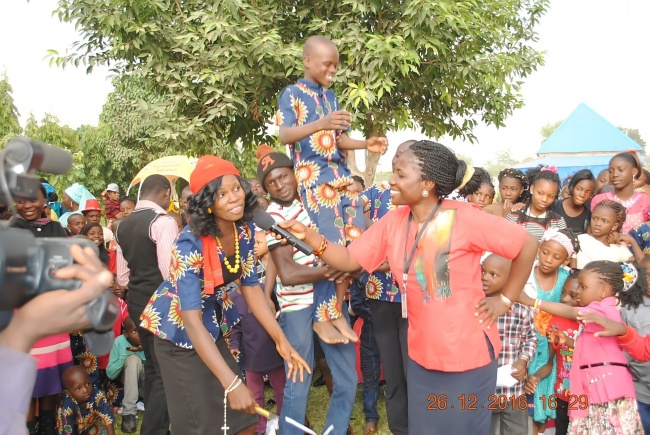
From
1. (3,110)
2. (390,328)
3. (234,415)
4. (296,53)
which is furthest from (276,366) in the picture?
(3,110)

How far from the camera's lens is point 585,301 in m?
4.15

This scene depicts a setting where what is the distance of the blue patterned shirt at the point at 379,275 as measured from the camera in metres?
4.16

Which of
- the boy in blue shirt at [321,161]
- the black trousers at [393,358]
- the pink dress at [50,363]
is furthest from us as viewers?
the pink dress at [50,363]

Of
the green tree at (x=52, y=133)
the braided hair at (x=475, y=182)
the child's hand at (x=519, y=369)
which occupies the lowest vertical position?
the child's hand at (x=519, y=369)

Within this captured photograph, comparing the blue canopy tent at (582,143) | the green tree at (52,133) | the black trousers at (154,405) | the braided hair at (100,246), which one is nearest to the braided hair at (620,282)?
the black trousers at (154,405)

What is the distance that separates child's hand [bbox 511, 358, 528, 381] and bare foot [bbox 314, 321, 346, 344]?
1.26m

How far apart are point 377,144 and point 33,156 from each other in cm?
261

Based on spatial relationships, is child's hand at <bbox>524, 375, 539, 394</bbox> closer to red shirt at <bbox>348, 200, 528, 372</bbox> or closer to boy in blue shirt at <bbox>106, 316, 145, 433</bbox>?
red shirt at <bbox>348, 200, 528, 372</bbox>

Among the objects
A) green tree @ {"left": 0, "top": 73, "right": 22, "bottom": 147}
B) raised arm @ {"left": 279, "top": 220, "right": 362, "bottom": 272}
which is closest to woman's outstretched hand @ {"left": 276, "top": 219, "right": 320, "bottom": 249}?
raised arm @ {"left": 279, "top": 220, "right": 362, "bottom": 272}

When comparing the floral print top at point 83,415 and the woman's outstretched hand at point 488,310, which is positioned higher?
the woman's outstretched hand at point 488,310

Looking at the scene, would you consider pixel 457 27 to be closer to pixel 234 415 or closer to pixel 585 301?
pixel 585 301

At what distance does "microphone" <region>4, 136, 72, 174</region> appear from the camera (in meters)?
1.63

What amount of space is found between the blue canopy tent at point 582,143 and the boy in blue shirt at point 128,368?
16.5 metres
